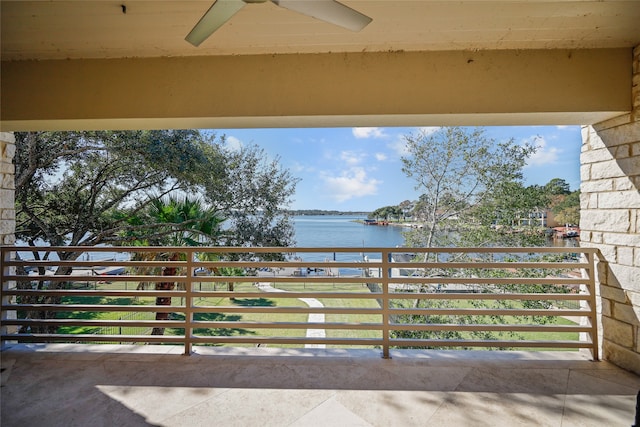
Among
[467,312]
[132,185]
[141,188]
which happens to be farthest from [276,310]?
[132,185]

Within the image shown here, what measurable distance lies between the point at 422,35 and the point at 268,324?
2.55 metres

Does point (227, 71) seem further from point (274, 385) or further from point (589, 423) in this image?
point (589, 423)

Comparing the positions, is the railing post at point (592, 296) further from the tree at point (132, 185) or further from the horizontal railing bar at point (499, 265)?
the tree at point (132, 185)

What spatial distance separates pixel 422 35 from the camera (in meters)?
1.96

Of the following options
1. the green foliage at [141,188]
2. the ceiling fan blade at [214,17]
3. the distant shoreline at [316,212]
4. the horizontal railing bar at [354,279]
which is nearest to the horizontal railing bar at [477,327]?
the horizontal railing bar at [354,279]

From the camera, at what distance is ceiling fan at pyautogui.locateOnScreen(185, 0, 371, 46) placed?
Answer: 1.28m

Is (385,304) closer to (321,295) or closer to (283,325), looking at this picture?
(321,295)

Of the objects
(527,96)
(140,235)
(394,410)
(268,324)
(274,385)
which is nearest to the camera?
(394,410)

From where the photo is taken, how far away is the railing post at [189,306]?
2.30 meters

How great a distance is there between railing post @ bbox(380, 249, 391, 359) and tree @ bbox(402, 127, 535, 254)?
3797 millimetres

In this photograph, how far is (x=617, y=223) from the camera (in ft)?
7.00

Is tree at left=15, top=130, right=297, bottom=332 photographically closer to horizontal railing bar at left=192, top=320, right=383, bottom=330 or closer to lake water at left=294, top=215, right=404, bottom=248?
lake water at left=294, top=215, right=404, bottom=248

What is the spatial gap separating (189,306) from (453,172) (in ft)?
17.8

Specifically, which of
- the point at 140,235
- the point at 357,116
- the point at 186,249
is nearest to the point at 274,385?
the point at 186,249
